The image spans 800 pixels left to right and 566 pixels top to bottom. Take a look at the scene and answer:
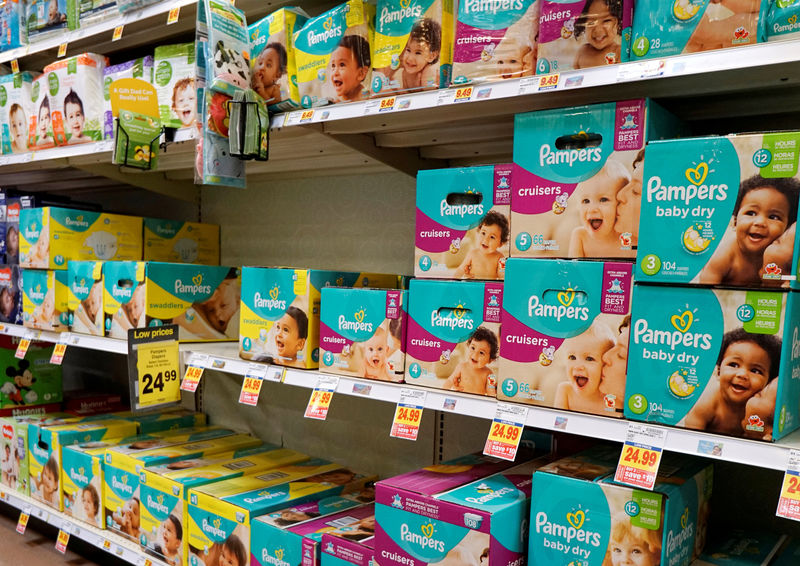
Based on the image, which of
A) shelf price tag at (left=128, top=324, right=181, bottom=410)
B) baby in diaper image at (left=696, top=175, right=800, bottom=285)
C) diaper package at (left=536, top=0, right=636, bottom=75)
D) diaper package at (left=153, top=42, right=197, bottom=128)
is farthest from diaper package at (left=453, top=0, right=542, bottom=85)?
shelf price tag at (left=128, top=324, right=181, bottom=410)

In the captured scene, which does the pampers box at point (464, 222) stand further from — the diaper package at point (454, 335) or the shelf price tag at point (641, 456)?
the shelf price tag at point (641, 456)

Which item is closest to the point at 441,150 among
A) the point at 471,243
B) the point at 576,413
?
the point at 471,243

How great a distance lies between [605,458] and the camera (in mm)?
1361

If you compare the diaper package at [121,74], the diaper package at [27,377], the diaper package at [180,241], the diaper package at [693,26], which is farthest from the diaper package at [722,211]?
the diaper package at [27,377]

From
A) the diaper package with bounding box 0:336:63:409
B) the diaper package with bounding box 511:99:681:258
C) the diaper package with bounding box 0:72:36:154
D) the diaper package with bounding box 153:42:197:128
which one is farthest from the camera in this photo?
the diaper package with bounding box 0:336:63:409

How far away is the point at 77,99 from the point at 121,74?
204mm

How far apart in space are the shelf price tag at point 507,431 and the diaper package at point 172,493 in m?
1.03

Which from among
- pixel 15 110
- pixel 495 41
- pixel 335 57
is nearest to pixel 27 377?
pixel 15 110

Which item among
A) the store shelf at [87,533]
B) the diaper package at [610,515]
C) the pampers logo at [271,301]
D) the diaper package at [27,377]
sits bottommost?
the store shelf at [87,533]

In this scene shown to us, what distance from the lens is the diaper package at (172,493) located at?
6.00 ft

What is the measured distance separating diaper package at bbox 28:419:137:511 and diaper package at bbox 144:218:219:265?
688mm

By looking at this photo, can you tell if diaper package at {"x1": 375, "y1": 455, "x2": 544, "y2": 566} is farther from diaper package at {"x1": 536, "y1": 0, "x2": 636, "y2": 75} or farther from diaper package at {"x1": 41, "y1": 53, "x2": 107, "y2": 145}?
diaper package at {"x1": 41, "y1": 53, "x2": 107, "y2": 145}

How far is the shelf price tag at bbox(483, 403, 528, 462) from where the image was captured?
123 cm

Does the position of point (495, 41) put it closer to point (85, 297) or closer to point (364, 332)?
point (364, 332)
